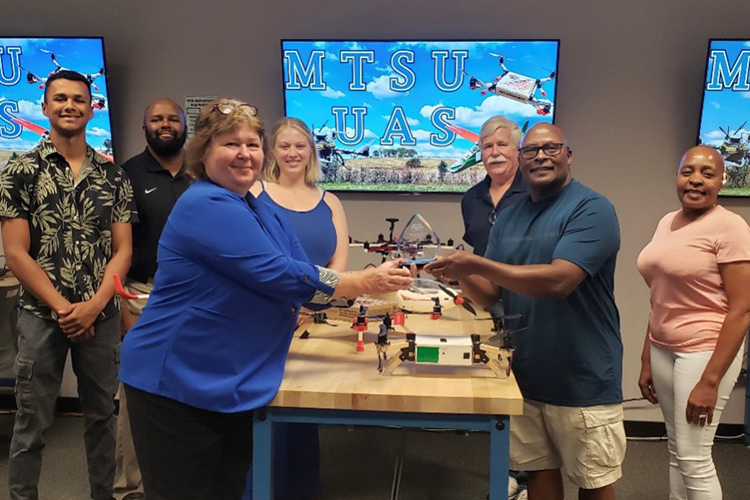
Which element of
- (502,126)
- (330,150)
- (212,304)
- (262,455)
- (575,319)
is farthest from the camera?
(330,150)

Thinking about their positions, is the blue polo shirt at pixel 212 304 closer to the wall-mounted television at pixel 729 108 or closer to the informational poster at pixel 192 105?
the informational poster at pixel 192 105

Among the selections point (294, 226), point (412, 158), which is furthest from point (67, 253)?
point (412, 158)

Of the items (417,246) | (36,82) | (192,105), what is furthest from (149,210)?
(36,82)

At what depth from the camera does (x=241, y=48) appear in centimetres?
346

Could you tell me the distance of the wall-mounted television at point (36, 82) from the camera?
3.39 meters

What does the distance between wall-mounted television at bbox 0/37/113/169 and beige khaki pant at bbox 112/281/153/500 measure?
1254 mm

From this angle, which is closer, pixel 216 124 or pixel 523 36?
pixel 216 124

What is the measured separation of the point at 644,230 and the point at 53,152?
304 centimetres

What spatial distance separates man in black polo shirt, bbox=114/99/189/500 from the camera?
2.65 meters

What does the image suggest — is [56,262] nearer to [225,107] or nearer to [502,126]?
[225,107]

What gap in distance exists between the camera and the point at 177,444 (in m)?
1.47

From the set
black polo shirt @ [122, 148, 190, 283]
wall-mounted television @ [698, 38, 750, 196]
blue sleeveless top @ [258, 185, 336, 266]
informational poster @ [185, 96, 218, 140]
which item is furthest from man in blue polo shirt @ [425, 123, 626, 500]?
informational poster @ [185, 96, 218, 140]

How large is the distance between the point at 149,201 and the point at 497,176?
1.61 m

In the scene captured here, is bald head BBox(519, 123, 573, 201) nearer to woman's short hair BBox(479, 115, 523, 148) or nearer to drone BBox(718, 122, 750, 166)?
woman's short hair BBox(479, 115, 523, 148)
